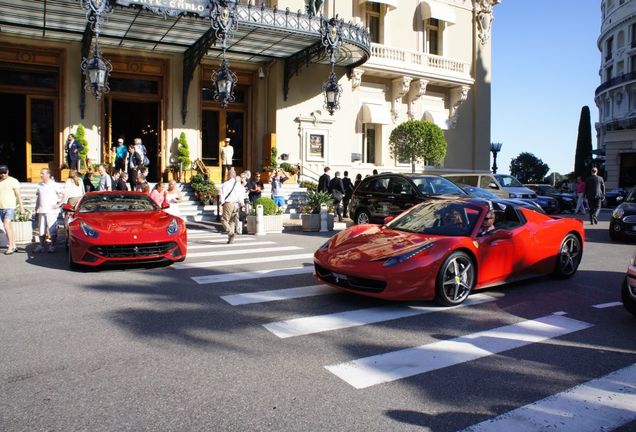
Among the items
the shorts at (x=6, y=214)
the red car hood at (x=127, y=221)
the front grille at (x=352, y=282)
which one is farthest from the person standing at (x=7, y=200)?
the front grille at (x=352, y=282)

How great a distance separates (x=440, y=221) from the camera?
7.55m

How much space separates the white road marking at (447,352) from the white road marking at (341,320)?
3.12ft

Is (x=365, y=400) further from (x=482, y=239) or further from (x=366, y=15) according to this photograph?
(x=366, y=15)

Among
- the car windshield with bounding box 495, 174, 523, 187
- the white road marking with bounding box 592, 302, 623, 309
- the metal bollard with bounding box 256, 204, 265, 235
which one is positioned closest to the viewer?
the white road marking with bounding box 592, 302, 623, 309

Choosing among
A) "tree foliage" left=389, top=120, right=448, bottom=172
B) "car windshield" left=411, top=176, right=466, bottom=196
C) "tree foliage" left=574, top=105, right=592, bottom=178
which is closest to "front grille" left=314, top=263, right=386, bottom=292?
A: "car windshield" left=411, top=176, right=466, bottom=196

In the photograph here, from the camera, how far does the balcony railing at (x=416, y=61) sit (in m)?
25.7

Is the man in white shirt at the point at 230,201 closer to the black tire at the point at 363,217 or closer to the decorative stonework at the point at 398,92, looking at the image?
the black tire at the point at 363,217

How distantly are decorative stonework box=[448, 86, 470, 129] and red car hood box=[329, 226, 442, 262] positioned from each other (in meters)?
22.8

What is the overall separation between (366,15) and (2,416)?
82.1ft

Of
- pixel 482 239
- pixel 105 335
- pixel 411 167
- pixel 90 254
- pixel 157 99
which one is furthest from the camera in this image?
pixel 411 167

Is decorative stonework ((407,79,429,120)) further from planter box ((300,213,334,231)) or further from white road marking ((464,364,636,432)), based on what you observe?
white road marking ((464,364,636,432))

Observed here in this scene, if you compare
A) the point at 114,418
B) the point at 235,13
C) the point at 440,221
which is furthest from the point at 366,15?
the point at 114,418

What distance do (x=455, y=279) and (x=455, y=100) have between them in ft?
78.6

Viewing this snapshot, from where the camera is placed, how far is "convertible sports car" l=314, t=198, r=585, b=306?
6465mm
